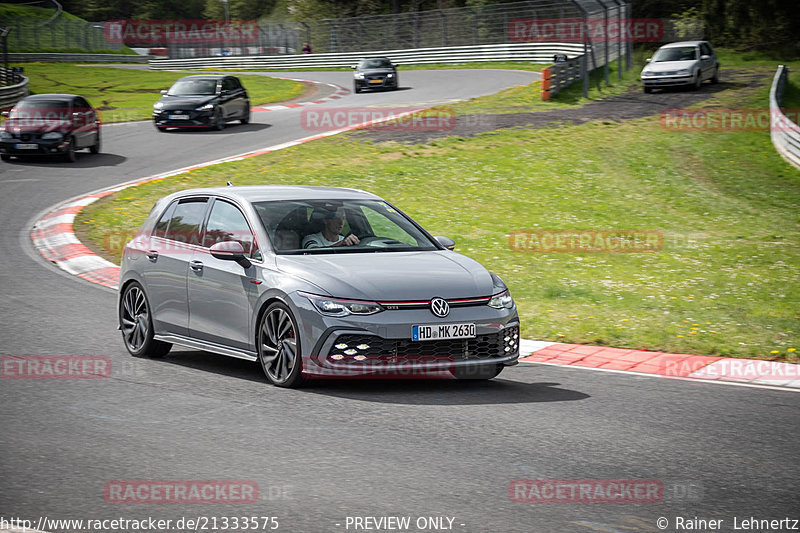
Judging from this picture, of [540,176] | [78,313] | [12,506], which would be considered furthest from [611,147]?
[12,506]

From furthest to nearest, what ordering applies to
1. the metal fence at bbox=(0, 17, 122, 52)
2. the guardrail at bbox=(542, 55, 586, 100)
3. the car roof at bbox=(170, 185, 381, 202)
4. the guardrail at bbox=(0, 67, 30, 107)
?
1. the metal fence at bbox=(0, 17, 122, 52)
2. the guardrail at bbox=(0, 67, 30, 107)
3. the guardrail at bbox=(542, 55, 586, 100)
4. the car roof at bbox=(170, 185, 381, 202)

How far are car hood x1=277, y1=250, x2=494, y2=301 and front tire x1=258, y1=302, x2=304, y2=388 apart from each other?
14.1 inches

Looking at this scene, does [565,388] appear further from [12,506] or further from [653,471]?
[12,506]

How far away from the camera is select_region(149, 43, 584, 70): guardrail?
54.3 m

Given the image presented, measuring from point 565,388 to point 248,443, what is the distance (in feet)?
10.0

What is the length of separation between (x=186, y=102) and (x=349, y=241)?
23.7 m

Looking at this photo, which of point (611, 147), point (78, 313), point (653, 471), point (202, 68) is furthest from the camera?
point (202, 68)

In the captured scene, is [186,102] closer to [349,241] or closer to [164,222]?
[164,222]

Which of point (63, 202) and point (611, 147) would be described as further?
point (611, 147)

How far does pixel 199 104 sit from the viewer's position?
31.1 meters

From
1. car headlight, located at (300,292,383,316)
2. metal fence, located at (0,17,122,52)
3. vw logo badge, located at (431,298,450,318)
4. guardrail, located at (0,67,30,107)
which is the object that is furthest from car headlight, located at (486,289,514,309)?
metal fence, located at (0,17,122,52)

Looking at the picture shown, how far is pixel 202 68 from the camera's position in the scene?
72.0 metres

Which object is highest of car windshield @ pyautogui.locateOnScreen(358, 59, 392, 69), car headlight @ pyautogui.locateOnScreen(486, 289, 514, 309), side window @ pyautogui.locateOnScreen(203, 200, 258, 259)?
car windshield @ pyautogui.locateOnScreen(358, 59, 392, 69)

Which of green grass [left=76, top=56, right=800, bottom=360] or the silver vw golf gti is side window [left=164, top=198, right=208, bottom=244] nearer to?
the silver vw golf gti
